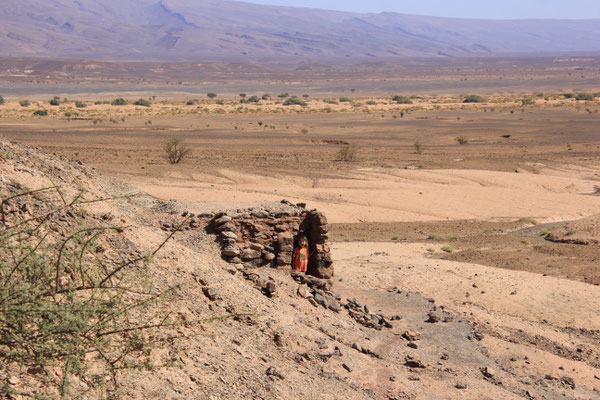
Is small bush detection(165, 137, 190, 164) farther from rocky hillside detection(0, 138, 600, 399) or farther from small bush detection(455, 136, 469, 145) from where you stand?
rocky hillside detection(0, 138, 600, 399)

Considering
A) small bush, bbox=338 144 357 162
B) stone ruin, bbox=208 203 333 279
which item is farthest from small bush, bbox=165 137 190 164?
stone ruin, bbox=208 203 333 279

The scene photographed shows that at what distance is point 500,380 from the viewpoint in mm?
10719

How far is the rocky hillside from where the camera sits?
6918 millimetres

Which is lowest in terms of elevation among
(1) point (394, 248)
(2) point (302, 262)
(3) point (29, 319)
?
(1) point (394, 248)

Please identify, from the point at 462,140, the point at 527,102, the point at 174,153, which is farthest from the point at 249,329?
the point at 527,102

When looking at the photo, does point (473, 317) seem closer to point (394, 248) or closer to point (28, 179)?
point (394, 248)

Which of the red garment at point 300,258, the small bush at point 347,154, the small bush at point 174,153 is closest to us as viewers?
the red garment at point 300,258

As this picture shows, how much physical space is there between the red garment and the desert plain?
3.50 ft

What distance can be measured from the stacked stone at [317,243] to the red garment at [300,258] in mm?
257

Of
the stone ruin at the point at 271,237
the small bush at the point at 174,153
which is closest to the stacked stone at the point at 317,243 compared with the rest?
the stone ruin at the point at 271,237

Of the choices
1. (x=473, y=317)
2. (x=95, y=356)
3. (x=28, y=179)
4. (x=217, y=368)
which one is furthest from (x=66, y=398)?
(x=473, y=317)

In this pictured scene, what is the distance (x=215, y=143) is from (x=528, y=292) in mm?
31962

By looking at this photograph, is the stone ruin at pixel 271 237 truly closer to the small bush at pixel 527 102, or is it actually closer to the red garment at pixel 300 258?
the red garment at pixel 300 258

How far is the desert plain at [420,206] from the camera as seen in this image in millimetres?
10891
